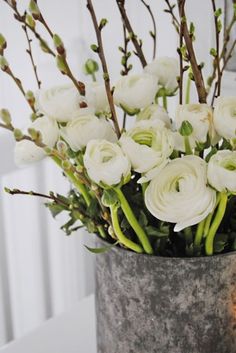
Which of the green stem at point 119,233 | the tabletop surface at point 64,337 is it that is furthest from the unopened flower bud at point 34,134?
the tabletop surface at point 64,337

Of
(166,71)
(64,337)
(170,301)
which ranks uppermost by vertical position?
(166,71)

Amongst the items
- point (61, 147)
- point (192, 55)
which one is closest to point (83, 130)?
point (61, 147)

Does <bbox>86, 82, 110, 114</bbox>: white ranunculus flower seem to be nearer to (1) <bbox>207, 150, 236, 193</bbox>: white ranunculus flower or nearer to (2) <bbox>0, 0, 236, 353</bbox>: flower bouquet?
(2) <bbox>0, 0, 236, 353</bbox>: flower bouquet

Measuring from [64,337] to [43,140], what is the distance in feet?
1.43

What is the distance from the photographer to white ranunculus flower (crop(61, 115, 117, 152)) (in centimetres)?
59

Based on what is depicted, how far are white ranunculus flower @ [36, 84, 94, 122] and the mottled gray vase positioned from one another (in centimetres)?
14

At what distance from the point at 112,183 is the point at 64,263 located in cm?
103

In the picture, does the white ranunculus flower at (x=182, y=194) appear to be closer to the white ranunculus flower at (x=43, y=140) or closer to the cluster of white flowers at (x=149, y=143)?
the cluster of white flowers at (x=149, y=143)

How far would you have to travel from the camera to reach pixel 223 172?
55 centimetres

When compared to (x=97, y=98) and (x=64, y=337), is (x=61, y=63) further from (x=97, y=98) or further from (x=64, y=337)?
(x=64, y=337)

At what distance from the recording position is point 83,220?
66 centimetres

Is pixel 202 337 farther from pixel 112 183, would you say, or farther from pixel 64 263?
pixel 64 263

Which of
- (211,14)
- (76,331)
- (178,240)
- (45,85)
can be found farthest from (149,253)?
(45,85)

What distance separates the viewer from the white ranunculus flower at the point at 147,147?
55 centimetres
